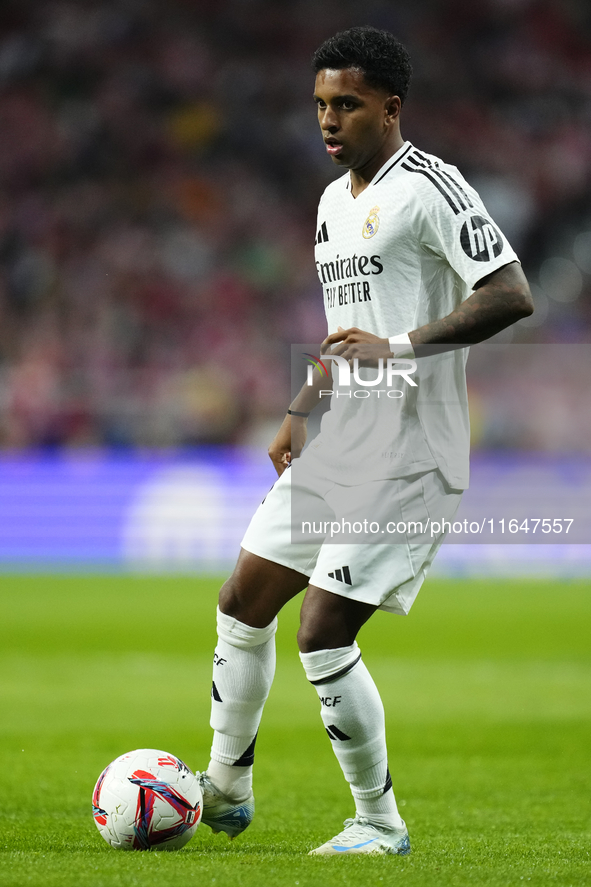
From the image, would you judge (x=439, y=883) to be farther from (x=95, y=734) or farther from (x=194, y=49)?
(x=194, y=49)

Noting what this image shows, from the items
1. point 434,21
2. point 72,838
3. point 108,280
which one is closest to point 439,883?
point 72,838

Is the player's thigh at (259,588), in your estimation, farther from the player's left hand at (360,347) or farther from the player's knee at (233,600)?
the player's left hand at (360,347)

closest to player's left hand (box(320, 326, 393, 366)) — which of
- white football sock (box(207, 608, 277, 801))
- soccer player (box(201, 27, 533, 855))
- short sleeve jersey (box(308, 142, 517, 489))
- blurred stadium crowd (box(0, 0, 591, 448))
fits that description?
soccer player (box(201, 27, 533, 855))

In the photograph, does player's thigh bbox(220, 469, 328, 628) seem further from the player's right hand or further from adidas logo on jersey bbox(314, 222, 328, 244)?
adidas logo on jersey bbox(314, 222, 328, 244)

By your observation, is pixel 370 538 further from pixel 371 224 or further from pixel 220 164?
pixel 220 164

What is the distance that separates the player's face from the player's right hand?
827 mm

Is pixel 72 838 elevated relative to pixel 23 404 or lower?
lower

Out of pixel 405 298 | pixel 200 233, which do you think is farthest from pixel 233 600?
pixel 200 233

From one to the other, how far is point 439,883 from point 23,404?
34.7ft

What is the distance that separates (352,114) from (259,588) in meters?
1.36

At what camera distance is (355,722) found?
3.26 metres

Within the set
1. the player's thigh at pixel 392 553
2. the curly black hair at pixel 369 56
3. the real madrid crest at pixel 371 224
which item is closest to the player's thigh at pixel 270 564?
the player's thigh at pixel 392 553

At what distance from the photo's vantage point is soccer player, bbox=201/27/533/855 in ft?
10.3

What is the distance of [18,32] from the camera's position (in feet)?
57.5
